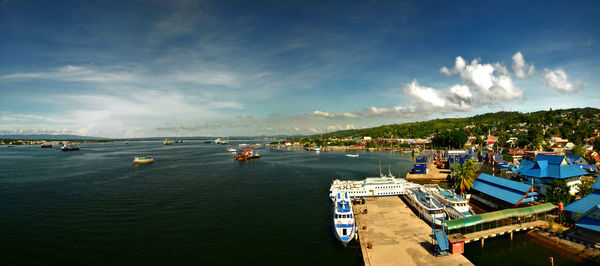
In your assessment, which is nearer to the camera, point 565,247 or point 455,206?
point 565,247

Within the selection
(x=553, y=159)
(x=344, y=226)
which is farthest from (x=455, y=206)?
(x=553, y=159)

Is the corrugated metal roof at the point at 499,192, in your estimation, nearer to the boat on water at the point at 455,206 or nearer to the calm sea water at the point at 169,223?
the boat on water at the point at 455,206

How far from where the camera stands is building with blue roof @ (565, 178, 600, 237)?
A: 2777 cm

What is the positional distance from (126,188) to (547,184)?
9118 centimetres

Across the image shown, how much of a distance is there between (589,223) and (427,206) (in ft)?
55.3

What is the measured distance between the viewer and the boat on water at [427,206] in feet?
118

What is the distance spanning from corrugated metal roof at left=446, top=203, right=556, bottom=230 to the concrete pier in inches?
138

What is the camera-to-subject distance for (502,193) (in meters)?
41.2

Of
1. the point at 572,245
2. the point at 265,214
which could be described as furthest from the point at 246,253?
the point at 572,245

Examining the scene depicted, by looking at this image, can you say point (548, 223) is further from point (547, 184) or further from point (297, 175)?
point (297, 175)

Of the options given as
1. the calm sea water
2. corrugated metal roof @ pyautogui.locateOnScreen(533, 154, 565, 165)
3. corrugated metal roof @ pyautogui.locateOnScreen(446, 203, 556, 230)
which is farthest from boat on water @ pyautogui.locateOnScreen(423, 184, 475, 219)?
corrugated metal roof @ pyautogui.locateOnScreen(533, 154, 565, 165)

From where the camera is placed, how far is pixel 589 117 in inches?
6767

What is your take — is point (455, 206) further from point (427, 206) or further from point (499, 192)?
point (499, 192)

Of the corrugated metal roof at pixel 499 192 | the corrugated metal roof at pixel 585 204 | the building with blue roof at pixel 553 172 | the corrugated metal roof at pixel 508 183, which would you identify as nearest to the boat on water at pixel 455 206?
the corrugated metal roof at pixel 499 192
